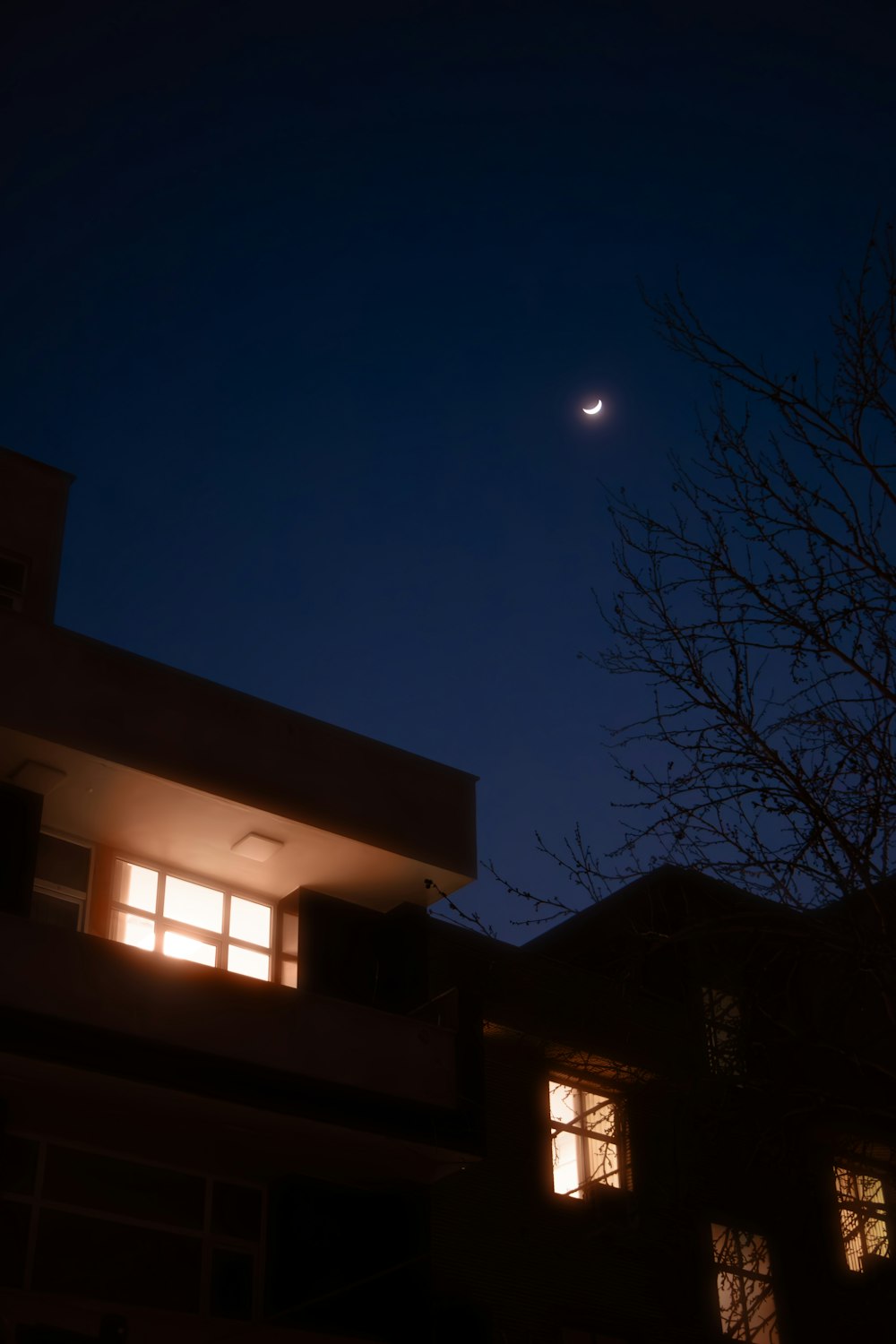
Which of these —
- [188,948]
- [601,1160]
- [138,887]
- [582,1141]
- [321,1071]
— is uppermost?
[138,887]

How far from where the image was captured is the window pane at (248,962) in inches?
631

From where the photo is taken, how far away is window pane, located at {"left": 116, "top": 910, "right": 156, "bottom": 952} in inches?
601

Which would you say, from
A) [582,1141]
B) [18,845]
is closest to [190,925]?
[18,845]

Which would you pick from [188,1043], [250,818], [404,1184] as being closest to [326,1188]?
[404,1184]

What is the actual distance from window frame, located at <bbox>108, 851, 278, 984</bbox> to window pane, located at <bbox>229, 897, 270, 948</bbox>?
0.03m

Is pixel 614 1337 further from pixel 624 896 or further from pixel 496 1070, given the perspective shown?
pixel 624 896

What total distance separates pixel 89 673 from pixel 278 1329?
6.69m

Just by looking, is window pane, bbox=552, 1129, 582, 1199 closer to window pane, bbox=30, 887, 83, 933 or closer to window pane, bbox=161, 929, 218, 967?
window pane, bbox=161, 929, 218, 967

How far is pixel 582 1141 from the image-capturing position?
18.2m

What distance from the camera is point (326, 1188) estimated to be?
15047 millimetres

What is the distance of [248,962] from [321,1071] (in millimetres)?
2097

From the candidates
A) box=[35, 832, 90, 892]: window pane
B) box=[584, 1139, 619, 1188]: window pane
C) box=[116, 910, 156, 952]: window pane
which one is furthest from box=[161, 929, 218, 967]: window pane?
box=[584, 1139, 619, 1188]: window pane

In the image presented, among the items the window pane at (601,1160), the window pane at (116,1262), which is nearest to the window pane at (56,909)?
the window pane at (116,1262)

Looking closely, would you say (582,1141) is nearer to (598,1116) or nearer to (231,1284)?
(598,1116)
